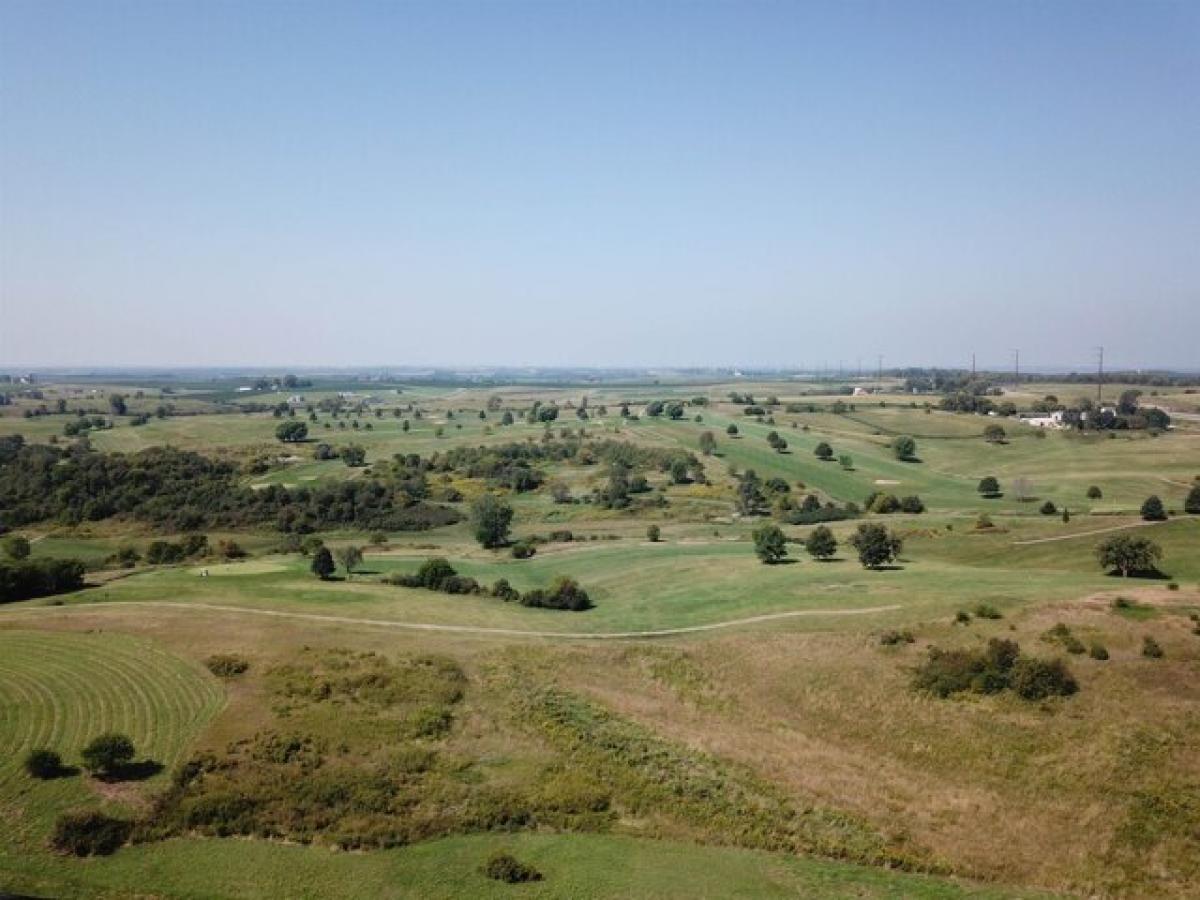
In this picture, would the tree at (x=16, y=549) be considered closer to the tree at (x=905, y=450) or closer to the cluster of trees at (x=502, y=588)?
the cluster of trees at (x=502, y=588)

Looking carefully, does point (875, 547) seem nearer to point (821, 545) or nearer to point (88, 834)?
point (821, 545)

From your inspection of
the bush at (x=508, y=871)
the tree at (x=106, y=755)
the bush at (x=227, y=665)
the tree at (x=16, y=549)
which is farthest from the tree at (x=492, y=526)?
the bush at (x=508, y=871)

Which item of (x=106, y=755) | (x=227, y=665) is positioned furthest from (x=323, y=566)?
(x=106, y=755)

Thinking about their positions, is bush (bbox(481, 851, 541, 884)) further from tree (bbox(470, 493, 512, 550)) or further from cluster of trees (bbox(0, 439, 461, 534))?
cluster of trees (bbox(0, 439, 461, 534))

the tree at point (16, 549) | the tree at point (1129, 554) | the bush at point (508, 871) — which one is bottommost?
the bush at point (508, 871)

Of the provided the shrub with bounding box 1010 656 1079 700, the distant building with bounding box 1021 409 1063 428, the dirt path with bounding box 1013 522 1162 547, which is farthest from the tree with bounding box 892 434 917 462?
the shrub with bounding box 1010 656 1079 700

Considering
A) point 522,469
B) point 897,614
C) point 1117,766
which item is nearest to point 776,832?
point 1117,766
